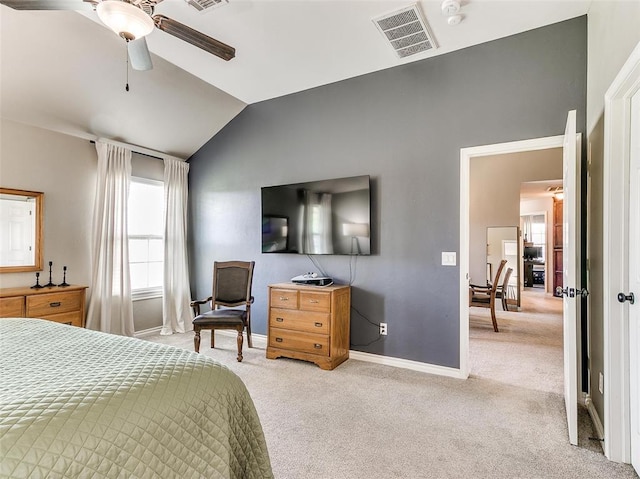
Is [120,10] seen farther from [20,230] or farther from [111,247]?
[111,247]

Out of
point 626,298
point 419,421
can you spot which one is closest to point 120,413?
point 419,421

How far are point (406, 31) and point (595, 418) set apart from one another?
3.18m

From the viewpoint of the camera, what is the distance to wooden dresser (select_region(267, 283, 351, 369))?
339 centimetres

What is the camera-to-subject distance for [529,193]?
8453mm

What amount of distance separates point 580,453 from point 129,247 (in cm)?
485

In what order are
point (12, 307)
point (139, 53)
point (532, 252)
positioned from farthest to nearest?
Answer: point (532, 252) → point (12, 307) → point (139, 53)

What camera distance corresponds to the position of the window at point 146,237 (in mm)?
4617

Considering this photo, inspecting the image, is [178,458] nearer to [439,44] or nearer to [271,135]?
[439,44]

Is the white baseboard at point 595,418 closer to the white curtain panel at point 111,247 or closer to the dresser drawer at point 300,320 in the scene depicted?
the dresser drawer at point 300,320

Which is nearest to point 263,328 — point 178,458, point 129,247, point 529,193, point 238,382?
point 129,247

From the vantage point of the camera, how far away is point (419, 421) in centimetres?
239

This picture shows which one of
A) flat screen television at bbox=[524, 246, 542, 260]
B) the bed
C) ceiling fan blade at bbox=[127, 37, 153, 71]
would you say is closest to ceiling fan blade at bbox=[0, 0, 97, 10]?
ceiling fan blade at bbox=[127, 37, 153, 71]

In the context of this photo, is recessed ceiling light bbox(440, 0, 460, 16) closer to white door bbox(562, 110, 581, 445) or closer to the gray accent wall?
the gray accent wall

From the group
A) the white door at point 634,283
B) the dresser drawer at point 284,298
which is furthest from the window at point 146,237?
the white door at point 634,283
